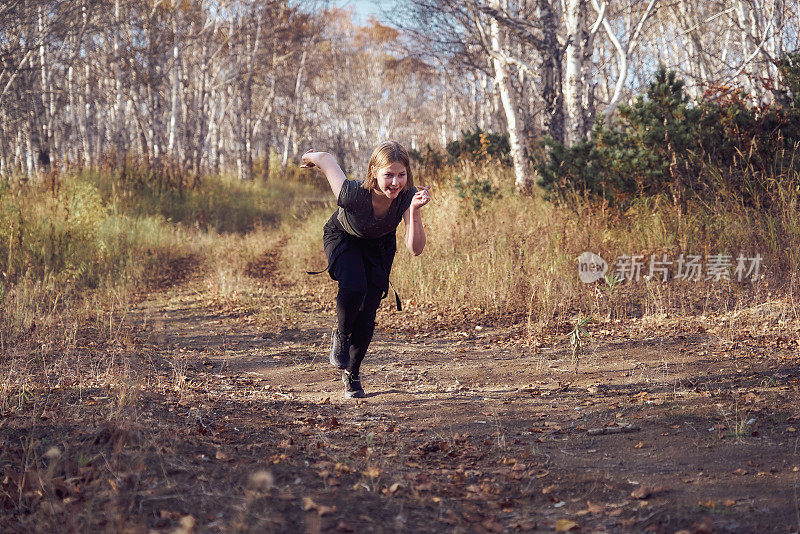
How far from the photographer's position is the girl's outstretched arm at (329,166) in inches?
174

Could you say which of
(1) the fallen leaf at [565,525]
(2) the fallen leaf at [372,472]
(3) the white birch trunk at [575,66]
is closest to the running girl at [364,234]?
(2) the fallen leaf at [372,472]

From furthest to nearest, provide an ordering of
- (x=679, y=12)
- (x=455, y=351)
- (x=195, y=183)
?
(x=679, y=12), (x=195, y=183), (x=455, y=351)

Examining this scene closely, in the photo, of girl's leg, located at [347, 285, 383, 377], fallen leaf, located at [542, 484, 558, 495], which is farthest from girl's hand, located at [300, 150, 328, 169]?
fallen leaf, located at [542, 484, 558, 495]

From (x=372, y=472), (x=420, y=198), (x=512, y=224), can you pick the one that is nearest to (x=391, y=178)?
(x=420, y=198)

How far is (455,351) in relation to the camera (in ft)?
20.6

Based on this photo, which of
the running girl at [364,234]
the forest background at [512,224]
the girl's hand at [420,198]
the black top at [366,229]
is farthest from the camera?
the forest background at [512,224]

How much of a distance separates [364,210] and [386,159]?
381 mm

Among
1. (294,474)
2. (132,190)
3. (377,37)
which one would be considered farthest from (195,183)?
(377,37)

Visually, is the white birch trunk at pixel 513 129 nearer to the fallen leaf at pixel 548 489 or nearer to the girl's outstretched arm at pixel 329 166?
the girl's outstretched arm at pixel 329 166

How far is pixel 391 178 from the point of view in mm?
4219

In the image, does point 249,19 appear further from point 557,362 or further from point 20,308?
point 557,362

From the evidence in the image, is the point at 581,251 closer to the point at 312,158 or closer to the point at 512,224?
the point at 512,224

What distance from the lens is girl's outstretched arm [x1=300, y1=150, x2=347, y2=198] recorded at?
4.41 m

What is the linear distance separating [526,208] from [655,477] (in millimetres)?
6815
